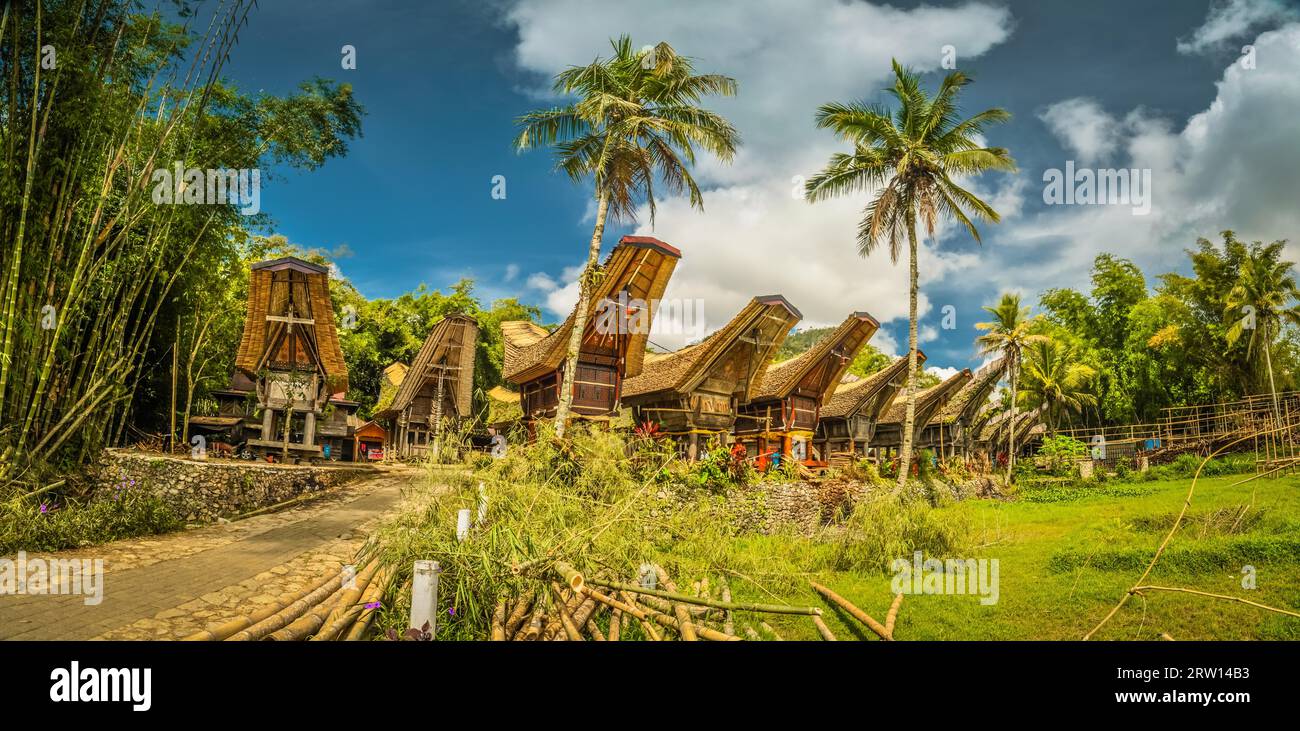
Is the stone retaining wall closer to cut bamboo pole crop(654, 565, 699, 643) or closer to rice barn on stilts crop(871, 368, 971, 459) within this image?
cut bamboo pole crop(654, 565, 699, 643)

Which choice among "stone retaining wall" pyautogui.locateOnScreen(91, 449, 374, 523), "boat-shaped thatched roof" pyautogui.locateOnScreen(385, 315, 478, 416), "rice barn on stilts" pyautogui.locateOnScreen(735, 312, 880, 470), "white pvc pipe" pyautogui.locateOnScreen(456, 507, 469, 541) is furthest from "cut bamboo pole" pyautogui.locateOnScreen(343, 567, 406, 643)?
"rice barn on stilts" pyautogui.locateOnScreen(735, 312, 880, 470)

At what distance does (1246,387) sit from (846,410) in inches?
845

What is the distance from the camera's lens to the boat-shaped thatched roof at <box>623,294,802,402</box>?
16.3m

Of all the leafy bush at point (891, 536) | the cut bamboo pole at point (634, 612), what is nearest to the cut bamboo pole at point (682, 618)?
the cut bamboo pole at point (634, 612)

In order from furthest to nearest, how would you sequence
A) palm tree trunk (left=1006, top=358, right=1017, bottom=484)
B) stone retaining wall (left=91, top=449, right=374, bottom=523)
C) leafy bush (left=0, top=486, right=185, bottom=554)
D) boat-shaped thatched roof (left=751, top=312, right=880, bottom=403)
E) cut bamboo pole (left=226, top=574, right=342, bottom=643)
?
palm tree trunk (left=1006, top=358, right=1017, bottom=484)
boat-shaped thatched roof (left=751, top=312, right=880, bottom=403)
stone retaining wall (left=91, top=449, right=374, bottom=523)
leafy bush (left=0, top=486, right=185, bottom=554)
cut bamboo pole (left=226, top=574, right=342, bottom=643)

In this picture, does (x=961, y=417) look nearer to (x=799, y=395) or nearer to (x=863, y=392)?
(x=863, y=392)

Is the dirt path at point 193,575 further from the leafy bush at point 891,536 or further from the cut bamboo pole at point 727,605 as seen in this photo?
the leafy bush at point 891,536

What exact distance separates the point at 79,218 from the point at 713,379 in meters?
13.8

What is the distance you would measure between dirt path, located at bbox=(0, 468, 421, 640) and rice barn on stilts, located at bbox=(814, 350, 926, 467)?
17467 mm

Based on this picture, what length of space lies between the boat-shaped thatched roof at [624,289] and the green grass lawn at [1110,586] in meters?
5.92
